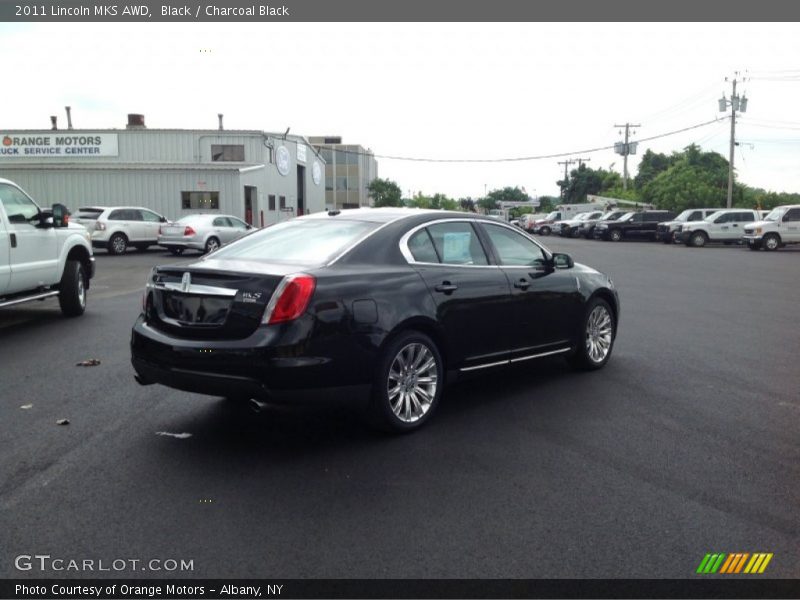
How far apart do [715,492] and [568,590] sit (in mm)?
1513

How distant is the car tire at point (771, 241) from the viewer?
3316 cm

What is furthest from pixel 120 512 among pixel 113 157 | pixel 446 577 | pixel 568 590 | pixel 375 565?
pixel 113 157

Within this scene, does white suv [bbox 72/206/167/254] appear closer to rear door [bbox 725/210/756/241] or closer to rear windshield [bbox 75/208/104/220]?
rear windshield [bbox 75/208/104/220]

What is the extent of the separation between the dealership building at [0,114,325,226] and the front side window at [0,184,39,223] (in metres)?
25.8

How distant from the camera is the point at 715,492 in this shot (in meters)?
4.28

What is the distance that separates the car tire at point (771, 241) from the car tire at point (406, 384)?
3194cm

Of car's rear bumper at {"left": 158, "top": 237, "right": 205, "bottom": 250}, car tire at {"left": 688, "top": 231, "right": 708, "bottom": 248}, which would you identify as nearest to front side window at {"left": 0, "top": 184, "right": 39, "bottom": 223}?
car's rear bumper at {"left": 158, "top": 237, "right": 205, "bottom": 250}

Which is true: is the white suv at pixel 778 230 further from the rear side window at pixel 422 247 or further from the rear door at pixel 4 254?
the rear door at pixel 4 254

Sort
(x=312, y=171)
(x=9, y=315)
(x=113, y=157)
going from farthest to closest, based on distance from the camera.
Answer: (x=312, y=171) < (x=113, y=157) < (x=9, y=315)

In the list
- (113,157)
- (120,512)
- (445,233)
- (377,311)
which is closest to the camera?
(120,512)

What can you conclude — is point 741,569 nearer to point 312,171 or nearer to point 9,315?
point 9,315

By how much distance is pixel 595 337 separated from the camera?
740 cm

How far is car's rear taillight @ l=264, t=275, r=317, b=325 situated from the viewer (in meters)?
4.75

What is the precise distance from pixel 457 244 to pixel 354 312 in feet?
4.88
